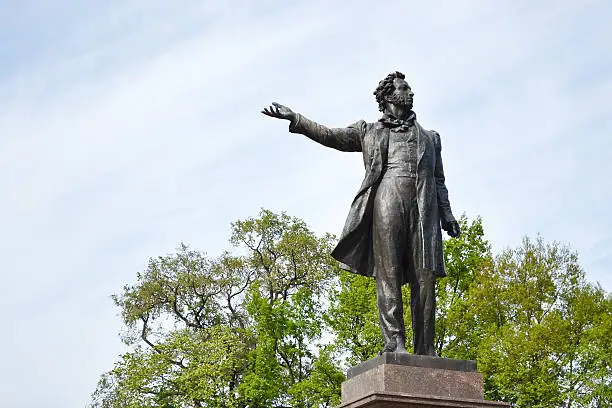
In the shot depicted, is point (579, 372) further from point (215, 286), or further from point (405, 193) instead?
point (405, 193)

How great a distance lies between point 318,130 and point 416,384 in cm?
309

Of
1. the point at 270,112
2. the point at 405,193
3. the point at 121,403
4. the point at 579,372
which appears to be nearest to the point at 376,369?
the point at 405,193

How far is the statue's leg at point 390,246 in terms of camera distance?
382 inches

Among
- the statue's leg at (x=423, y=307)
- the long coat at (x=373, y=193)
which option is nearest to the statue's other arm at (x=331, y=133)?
the long coat at (x=373, y=193)

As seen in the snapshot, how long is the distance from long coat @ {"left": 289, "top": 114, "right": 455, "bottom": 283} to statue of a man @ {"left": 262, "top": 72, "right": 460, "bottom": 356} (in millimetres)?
10

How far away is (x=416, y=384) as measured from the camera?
8930 millimetres

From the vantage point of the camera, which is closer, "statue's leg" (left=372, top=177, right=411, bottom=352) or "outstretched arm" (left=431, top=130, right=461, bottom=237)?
"statue's leg" (left=372, top=177, right=411, bottom=352)

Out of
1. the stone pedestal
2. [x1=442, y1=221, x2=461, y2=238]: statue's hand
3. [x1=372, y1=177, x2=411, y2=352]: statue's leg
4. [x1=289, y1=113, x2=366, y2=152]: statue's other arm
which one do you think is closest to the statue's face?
[x1=289, y1=113, x2=366, y2=152]: statue's other arm

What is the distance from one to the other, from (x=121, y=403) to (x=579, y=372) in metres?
17.9

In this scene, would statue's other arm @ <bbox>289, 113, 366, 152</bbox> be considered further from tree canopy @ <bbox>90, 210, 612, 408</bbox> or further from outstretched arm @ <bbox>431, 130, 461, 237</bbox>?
tree canopy @ <bbox>90, 210, 612, 408</bbox>

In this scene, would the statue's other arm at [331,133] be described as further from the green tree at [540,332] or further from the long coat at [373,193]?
the green tree at [540,332]

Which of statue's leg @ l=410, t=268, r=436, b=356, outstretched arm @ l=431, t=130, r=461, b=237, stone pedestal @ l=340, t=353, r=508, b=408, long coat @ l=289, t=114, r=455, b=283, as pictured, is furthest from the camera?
outstretched arm @ l=431, t=130, r=461, b=237

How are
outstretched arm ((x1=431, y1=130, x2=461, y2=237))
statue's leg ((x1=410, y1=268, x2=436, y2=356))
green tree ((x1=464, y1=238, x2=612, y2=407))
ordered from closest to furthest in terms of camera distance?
statue's leg ((x1=410, y1=268, x2=436, y2=356)), outstretched arm ((x1=431, y1=130, x2=461, y2=237)), green tree ((x1=464, y1=238, x2=612, y2=407))

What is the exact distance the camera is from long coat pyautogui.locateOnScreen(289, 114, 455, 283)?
983 cm
